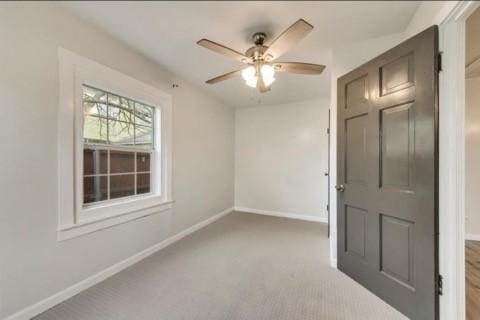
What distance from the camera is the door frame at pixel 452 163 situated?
1.29 m

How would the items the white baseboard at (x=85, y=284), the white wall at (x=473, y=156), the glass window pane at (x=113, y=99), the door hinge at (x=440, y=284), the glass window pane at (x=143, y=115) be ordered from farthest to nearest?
the white wall at (x=473, y=156), the glass window pane at (x=143, y=115), the glass window pane at (x=113, y=99), the white baseboard at (x=85, y=284), the door hinge at (x=440, y=284)

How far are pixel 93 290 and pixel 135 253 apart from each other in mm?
522

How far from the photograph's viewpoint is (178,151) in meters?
2.99

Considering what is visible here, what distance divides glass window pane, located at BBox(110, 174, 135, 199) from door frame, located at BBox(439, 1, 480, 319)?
9.20 ft

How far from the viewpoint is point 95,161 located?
201 centimetres

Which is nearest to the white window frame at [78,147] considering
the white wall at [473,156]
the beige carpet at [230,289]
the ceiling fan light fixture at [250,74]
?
the beige carpet at [230,289]

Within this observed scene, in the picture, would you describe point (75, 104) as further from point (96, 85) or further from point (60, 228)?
point (60, 228)

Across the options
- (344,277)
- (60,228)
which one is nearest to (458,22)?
(344,277)

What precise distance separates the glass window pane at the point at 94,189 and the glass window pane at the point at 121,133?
415mm

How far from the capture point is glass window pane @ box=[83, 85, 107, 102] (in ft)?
6.27

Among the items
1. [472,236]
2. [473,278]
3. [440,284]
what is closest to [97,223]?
[440,284]

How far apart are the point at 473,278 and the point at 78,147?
149 inches

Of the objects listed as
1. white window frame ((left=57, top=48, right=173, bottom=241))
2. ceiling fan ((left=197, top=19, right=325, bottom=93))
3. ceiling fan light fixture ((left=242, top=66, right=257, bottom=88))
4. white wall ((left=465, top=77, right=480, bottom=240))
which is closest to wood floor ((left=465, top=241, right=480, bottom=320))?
white wall ((left=465, top=77, right=480, bottom=240))

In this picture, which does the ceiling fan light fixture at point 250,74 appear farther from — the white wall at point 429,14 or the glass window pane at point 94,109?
the glass window pane at point 94,109
